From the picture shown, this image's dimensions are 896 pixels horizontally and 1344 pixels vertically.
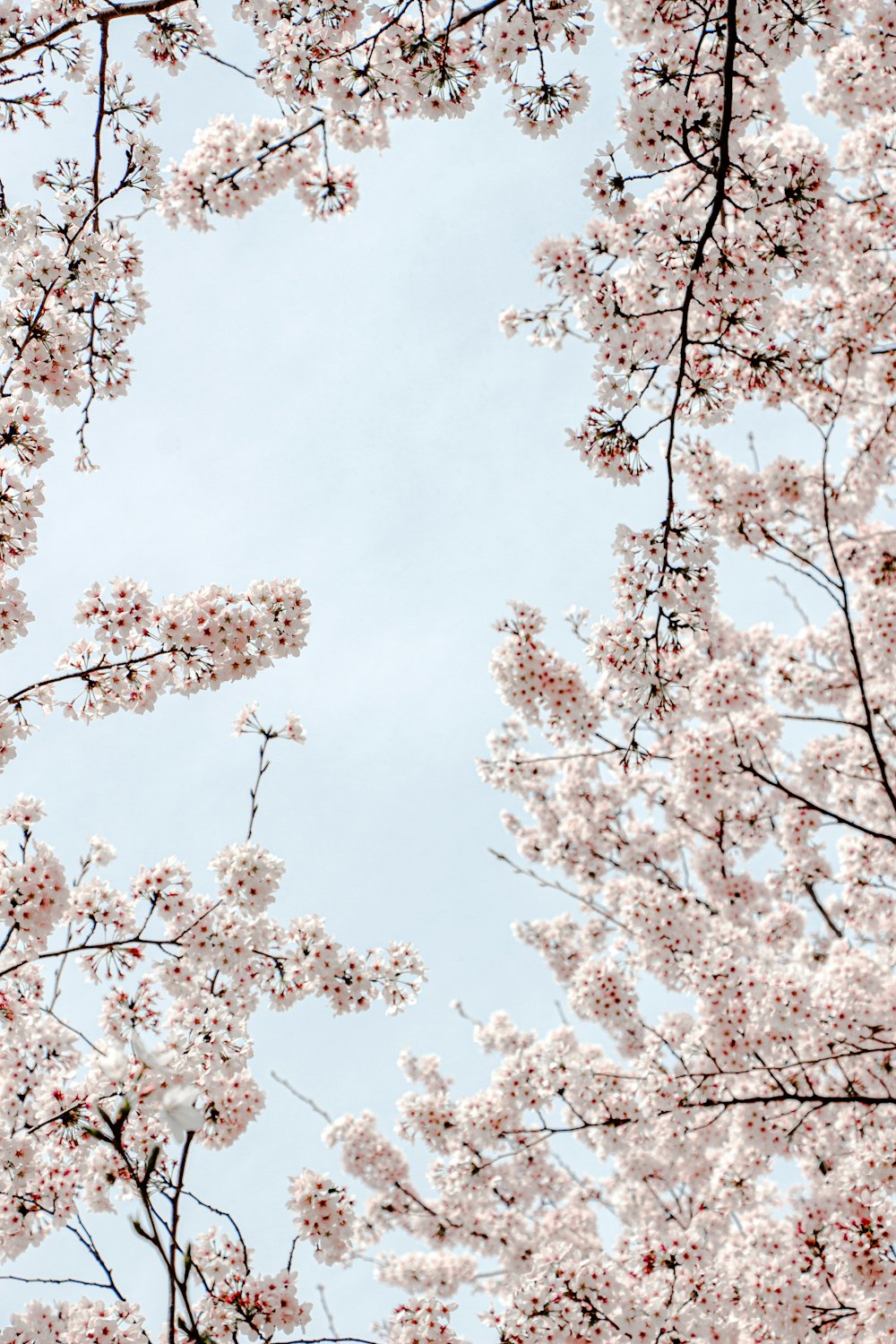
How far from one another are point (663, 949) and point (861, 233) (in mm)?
7178

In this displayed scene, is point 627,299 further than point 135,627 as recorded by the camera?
Yes

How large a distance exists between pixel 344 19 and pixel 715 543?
3416 mm

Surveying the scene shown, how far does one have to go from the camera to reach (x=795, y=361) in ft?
22.4

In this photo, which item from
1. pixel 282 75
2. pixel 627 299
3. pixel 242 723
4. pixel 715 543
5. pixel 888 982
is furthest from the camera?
pixel 888 982

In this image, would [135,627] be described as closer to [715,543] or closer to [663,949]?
[715,543]

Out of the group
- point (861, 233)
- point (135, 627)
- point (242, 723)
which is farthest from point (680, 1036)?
point (861, 233)

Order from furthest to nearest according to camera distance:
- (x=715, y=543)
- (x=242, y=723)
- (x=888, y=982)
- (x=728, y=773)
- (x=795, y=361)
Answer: (x=728, y=773) < (x=888, y=982) < (x=795, y=361) < (x=242, y=723) < (x=715, y=543)

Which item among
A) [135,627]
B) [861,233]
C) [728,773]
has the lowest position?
[135,627]

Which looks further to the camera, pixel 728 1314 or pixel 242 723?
pixel 728 1314

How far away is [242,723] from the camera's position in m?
5.83

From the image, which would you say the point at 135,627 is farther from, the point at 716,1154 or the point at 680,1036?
the point at 716,1154

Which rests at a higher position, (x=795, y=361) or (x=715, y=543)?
(x=795, y=361)

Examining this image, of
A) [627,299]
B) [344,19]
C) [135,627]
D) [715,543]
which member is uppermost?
[627,299]

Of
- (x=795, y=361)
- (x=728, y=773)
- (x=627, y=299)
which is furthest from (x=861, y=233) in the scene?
(x=728, y=773)
